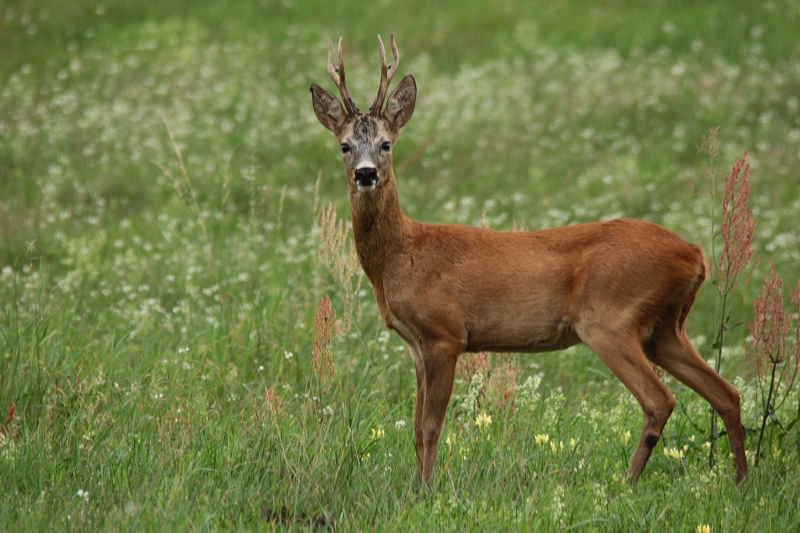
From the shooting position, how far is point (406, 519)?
3723 millimetres

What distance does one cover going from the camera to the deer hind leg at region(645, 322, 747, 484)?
4.44 m

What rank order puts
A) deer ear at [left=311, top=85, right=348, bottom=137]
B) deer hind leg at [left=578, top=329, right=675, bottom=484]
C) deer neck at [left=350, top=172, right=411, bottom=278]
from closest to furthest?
1. deer hind leg at [left=578, top=329, right=675, bottom=484]
2. deer neck at [left=350, top=172, right=411, bottom=278]
3. deer ear at [left=311, top=85, right=348, bottom=137]

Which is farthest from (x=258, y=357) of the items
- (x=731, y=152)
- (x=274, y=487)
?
(x=731, y=152)

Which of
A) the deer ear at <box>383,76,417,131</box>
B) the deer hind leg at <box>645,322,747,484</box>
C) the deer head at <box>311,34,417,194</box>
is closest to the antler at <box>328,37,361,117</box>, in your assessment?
the deer head at <box>311,34,417,194</box>

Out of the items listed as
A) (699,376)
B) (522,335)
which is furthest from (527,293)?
(699,376)

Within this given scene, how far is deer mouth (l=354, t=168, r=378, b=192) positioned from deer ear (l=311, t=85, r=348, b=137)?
506 mm

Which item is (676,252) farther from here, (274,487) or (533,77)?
(533,77)

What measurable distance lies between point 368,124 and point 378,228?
1.65 ft

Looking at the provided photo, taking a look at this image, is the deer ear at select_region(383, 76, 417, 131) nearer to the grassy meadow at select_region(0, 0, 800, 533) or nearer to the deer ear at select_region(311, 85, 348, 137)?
the deer ear at select_region(311, 85, 348, 137)

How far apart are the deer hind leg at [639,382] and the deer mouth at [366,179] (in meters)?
1.20

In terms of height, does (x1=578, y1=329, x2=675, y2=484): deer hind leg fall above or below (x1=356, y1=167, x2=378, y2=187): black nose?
below

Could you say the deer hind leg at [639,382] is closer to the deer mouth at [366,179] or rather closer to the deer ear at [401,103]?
the deer mouth at [366,179]

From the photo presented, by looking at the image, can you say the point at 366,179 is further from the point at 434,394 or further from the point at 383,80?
the point at 434,394

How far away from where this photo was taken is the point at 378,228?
4.73m
